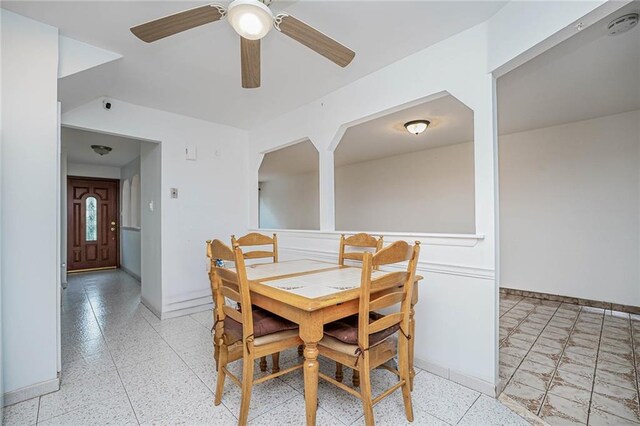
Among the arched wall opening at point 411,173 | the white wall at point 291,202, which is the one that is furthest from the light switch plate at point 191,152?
the white wall at point 291,202

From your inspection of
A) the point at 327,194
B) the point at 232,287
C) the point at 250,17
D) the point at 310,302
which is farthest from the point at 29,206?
the point at 327,194

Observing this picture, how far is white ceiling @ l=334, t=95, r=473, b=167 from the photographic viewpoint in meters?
3.25

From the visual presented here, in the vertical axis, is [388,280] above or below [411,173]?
below

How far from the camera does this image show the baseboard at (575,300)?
132 inches

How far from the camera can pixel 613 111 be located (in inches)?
133

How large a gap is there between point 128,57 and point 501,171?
16.0 ft

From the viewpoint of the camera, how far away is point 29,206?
1812mm

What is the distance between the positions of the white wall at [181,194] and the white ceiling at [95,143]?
3.42 ft

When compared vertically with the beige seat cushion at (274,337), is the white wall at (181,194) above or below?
above

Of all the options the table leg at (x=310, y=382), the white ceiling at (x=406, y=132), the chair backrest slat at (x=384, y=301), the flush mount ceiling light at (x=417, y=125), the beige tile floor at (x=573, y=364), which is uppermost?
the white ceiling at (x=406, y=132)

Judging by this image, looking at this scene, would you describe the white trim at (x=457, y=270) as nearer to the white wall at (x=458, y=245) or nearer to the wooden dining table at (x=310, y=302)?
the white wall at (x=458, y=245)

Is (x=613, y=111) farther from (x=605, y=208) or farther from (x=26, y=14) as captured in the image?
(x=26, y=14)

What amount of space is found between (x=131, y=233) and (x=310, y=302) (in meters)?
5.95

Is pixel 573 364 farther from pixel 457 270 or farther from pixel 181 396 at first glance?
pixel 181 396
